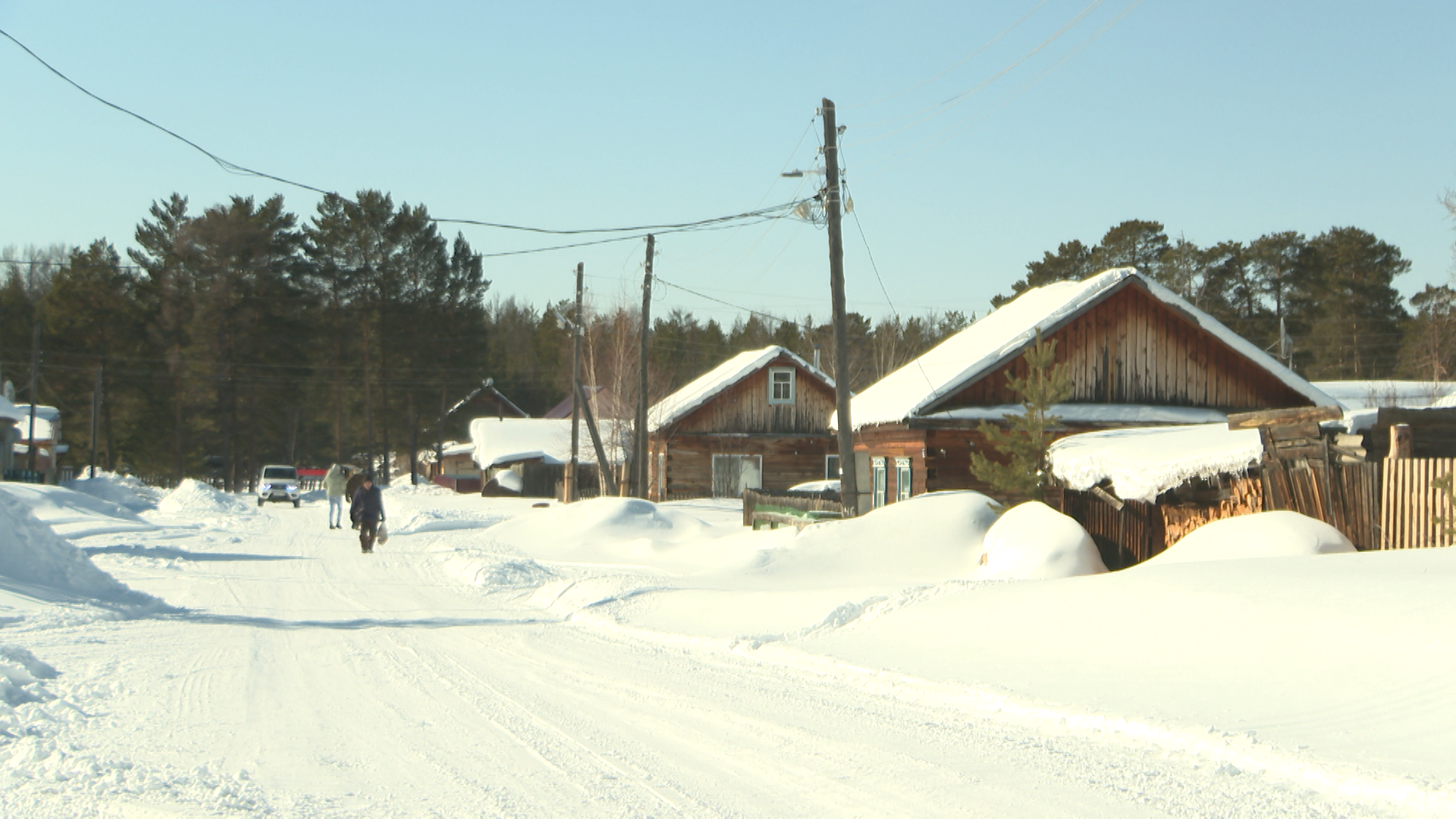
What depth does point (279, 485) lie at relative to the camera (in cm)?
5012

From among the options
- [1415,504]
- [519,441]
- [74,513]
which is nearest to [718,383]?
[74,513]

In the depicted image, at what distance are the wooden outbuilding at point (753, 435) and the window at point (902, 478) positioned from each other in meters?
17.1

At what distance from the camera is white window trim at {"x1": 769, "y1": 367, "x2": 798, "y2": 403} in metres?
46.6

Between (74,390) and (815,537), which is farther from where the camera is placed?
(74,390)

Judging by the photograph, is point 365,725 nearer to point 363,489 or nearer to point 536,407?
point 363,489

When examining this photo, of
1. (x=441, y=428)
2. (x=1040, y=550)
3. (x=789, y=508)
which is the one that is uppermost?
(x=441, y=428)

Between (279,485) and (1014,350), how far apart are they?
36.7m

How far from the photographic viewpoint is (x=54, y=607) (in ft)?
41.1

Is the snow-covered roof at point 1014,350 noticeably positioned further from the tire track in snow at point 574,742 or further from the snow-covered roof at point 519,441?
the snow-covered roof at point 519,441

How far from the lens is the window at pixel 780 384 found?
4662 cm

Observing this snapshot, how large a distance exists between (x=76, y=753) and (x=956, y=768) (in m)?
4.82

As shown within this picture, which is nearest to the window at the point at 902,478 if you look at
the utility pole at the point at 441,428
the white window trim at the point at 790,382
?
the white window trim at the point at 790,382

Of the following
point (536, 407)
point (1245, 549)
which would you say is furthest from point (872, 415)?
point (536, 407)

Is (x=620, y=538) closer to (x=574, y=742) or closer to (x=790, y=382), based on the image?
(x=574, y=742)
